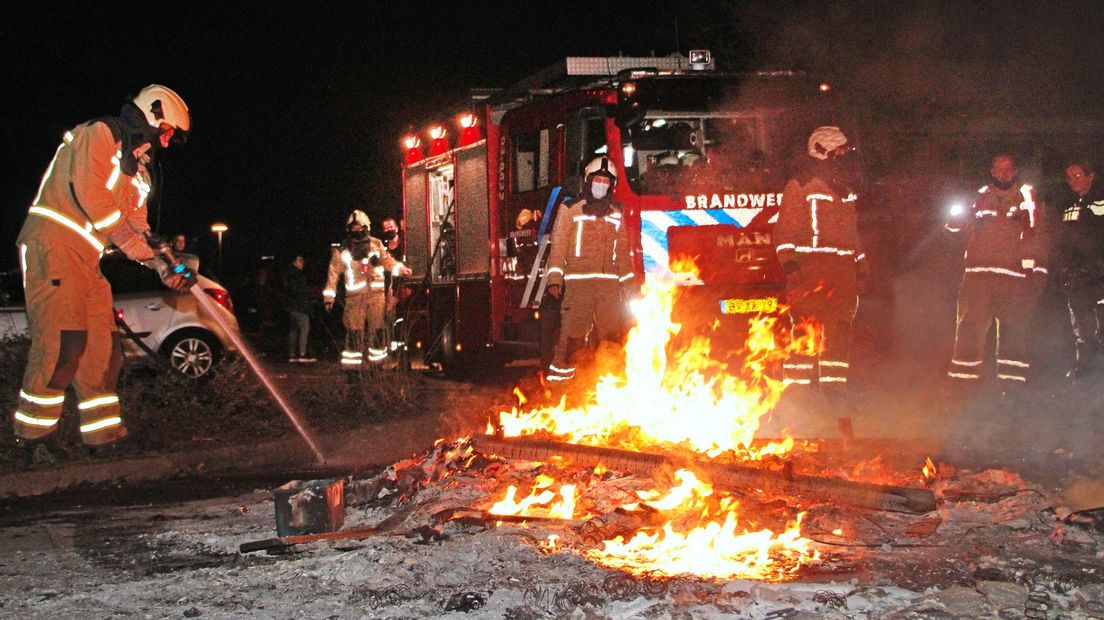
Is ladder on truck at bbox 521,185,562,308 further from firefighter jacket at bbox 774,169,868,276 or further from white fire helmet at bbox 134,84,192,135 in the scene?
white fire helmet at bbox 134,84,192,135

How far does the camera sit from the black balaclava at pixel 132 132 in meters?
6.02

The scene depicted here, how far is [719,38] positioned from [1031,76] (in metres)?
4.22

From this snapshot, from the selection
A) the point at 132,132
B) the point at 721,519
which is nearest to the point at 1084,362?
the point at 721,519

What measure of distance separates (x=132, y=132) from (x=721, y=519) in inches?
157

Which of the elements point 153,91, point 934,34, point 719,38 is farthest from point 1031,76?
point 153,91

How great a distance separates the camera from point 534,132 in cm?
962

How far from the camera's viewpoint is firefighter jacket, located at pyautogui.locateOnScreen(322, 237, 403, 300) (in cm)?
1045

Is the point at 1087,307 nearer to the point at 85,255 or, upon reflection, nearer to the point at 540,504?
the point at 540,504

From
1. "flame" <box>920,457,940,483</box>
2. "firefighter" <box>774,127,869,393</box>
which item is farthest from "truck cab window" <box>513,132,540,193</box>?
"flame" <box>920,457,940,483</box>

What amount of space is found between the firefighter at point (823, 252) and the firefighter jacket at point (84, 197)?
444 cm

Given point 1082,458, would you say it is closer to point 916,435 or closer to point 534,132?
point 916,435

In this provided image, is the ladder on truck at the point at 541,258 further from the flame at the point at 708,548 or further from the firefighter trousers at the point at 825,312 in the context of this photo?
the flame at the point at 708,548

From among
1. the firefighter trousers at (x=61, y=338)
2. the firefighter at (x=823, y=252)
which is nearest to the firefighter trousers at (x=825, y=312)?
the firefighter at (x=823, y=252)

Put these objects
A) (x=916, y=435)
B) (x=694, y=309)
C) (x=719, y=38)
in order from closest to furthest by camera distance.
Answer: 1. (x=916, y=435)
2. (x=694, y=309)
3. (x=719, y=38)
